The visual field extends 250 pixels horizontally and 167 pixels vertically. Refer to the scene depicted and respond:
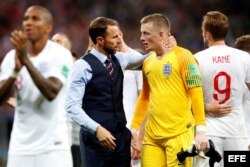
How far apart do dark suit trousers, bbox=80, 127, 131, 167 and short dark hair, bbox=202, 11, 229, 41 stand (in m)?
1.36

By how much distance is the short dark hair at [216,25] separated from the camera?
7.67 metres

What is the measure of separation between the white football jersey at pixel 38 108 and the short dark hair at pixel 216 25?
171 cm

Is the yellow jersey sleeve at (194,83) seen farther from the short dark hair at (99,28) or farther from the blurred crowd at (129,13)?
the blurred crowd at (129,13)

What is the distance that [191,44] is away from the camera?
17.6 meters

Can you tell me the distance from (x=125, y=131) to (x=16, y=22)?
1196 cm

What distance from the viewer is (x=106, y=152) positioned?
699 centimetres

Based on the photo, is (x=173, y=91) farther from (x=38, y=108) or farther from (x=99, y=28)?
(x=38, y=108)

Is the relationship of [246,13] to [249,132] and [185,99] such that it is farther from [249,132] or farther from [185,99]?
[185,99]

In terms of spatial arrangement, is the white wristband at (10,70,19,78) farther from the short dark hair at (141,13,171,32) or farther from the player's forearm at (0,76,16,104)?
the short dark hair at (141,13,171,32)

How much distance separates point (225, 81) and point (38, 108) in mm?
2037

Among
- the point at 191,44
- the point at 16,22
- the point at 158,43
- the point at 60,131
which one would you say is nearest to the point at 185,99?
the point at 158,43

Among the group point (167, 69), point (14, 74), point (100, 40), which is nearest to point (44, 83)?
point (14, 74)

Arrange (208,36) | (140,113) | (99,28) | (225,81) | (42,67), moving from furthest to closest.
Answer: (208,36) < (225,81) < (140,113) < (99,28) < (42,67)

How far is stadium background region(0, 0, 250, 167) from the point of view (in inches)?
704
